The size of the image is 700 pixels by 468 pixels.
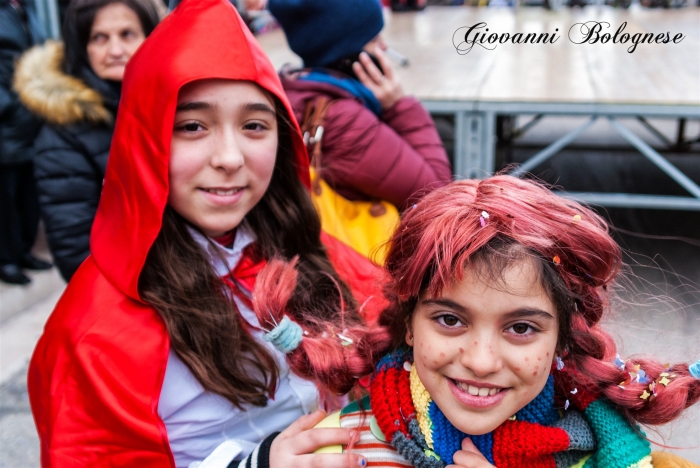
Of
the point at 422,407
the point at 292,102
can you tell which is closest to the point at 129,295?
the point at 422,407

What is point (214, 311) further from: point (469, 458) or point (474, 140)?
point (474, 140)

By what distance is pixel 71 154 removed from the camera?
260cm

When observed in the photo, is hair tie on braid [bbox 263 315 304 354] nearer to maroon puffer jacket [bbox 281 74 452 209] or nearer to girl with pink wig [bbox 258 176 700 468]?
girl with pink wig [bbox 258 176 700 468]

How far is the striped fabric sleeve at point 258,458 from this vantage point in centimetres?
138

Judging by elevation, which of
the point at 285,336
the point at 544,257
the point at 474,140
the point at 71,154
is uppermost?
the point at 544,257

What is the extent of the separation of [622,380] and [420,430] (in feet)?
1.25

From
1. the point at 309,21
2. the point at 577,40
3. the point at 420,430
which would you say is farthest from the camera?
the point at 577,40

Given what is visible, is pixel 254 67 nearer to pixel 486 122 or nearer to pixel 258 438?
pixel 258 438

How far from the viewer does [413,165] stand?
2342 millimetres

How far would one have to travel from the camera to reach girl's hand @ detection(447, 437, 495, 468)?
1.15 meters

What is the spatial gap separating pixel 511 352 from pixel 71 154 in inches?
81.9

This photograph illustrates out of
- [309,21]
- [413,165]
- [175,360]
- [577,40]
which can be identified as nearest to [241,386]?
[175,360]

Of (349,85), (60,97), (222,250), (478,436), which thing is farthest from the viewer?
(60,97)

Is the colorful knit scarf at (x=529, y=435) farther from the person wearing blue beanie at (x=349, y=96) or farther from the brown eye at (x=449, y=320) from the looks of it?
the person wearing blue beanie at (x=349, y=96)
